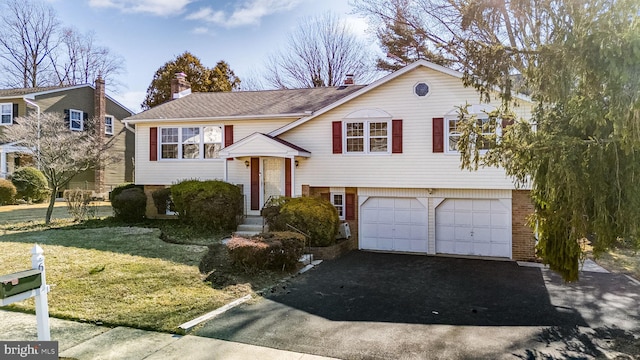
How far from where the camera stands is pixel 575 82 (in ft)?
18.7

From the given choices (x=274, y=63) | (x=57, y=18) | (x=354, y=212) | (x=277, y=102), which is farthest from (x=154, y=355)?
(x=57, y=18)

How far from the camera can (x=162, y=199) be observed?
661 inches

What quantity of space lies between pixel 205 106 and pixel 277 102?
11.2ft

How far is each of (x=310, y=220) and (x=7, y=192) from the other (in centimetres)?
1883

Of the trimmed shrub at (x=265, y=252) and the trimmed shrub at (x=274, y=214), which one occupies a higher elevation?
the trimmed shrub at (x=274, y=214)

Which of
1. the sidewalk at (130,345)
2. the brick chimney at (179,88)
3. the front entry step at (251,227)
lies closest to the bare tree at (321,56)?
the brick chimney at (179,88)

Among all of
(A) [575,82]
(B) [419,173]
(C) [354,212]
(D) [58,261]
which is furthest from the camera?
(C) [354,212]

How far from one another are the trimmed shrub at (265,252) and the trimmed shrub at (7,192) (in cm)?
1839

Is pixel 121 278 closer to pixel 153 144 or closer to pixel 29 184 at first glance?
pixel 153 144

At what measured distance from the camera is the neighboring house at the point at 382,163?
13578mm

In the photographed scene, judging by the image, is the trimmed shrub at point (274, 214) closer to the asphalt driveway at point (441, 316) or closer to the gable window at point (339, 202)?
the gable window at point (339, 202)

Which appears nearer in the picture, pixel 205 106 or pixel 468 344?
pixel 468 344

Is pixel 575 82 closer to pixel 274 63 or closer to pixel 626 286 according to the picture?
pixel 626 286

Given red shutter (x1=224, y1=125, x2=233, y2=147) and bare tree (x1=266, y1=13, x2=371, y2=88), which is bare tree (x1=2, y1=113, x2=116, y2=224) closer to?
red shutter (x1=224, y1=125, x2=233, y2=147)
